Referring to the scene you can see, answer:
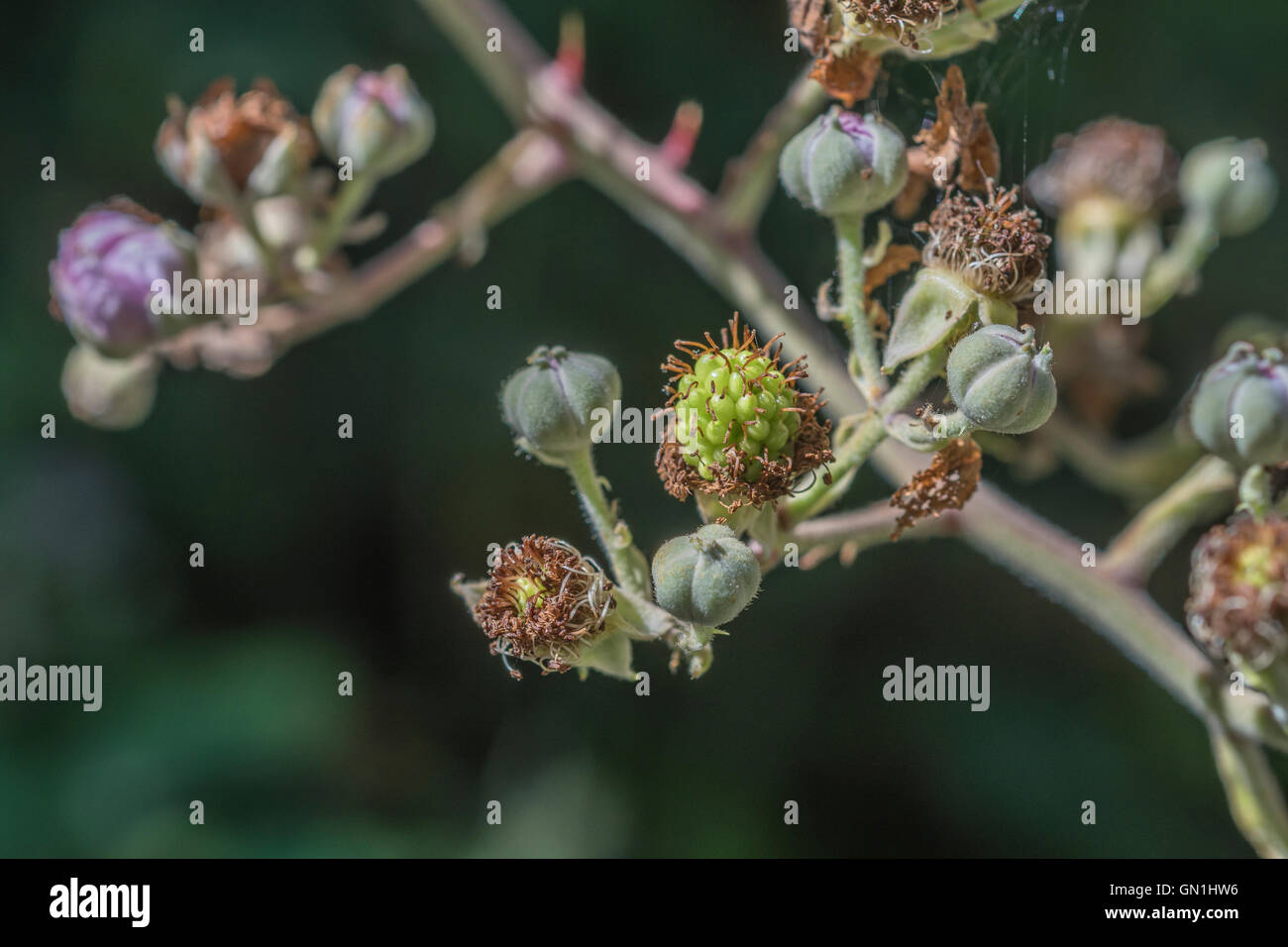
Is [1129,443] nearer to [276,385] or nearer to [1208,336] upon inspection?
[1208,336]

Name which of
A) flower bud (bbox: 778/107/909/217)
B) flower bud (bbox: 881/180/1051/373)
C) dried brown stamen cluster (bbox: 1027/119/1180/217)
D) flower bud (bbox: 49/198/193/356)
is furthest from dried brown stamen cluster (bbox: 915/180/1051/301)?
flower bud (bbox: 49/198/193/356)

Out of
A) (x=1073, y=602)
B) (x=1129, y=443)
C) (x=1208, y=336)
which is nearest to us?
(x=1073, y=602)

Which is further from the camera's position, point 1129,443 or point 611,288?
point 611,288

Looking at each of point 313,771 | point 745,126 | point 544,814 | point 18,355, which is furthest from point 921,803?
point 18,355

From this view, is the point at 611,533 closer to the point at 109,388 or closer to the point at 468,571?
the point at 109,388

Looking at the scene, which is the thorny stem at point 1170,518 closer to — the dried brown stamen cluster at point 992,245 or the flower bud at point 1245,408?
the flower bud at point 1245,408

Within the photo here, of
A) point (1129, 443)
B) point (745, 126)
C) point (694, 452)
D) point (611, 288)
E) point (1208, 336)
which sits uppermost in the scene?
point (745, 126)
